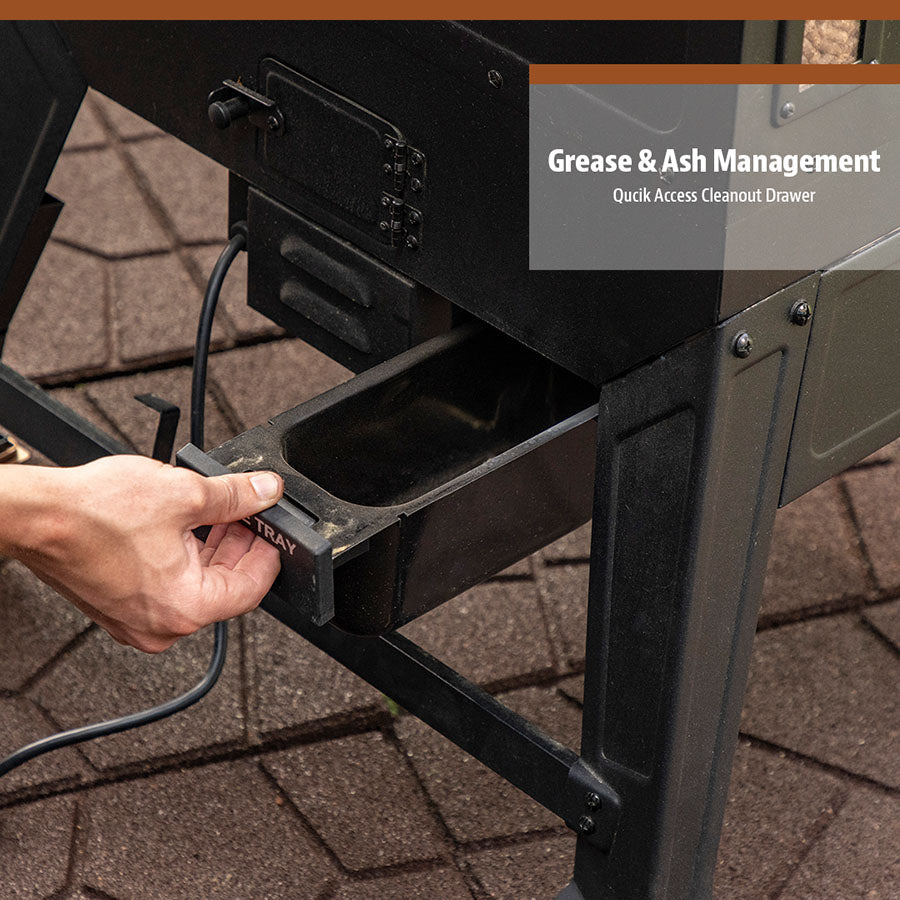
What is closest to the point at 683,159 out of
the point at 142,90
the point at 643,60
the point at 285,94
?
the point at 643,60

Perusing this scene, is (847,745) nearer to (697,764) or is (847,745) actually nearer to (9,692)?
(697,764)

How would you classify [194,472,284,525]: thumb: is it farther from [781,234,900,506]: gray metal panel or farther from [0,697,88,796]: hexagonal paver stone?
[0,697,88,796]: hexagonal paver stone

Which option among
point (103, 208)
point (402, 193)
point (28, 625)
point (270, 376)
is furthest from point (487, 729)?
point (103, 208)

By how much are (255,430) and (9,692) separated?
0.84m

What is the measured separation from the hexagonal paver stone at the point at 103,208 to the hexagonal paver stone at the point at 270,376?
38cm

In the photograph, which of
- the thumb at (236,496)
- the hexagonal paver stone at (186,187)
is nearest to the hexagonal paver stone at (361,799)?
the thumb at (236,496)

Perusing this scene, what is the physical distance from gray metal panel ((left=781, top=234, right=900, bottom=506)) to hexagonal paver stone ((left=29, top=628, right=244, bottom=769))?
0.91 metres

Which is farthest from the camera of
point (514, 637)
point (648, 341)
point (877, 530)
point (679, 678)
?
point (877, 530)

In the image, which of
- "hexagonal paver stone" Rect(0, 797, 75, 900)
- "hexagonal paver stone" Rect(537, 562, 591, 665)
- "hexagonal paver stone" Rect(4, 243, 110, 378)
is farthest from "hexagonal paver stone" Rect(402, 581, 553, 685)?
"hexagonal paver stone" Rect(4, 243, 110, 378)

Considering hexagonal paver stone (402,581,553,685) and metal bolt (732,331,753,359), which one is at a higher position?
metal bolt (732,331,753,359)

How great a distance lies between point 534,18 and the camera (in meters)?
1.21

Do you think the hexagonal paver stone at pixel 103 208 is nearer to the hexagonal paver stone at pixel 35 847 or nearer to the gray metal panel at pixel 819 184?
Result: the hexagonal paver stone at pixel 35 847

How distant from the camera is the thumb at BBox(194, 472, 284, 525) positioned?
1.28m

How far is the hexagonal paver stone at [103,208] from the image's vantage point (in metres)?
2.84
